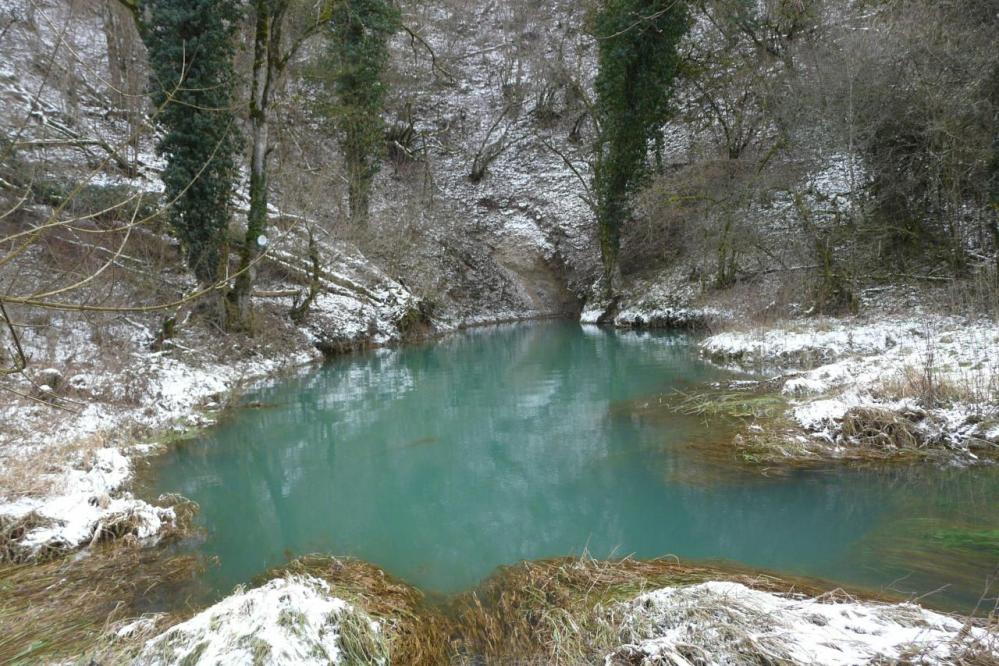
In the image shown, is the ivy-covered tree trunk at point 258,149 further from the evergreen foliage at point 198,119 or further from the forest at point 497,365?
the evergreen foliage at point 198,119

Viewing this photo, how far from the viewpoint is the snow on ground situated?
2.57 metres

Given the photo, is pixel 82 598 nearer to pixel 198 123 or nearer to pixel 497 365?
pixel 198 123

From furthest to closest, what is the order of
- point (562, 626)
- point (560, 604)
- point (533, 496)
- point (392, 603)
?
1. point (533, 496)
2. point (392, 603)
3. point (560, 604)
4. point (562, 626)

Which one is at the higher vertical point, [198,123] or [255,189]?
[198,123]

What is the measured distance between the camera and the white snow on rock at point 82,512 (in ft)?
15.3

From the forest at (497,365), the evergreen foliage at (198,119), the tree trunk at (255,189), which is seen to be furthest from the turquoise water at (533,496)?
the evergreen foliage at (198,119)

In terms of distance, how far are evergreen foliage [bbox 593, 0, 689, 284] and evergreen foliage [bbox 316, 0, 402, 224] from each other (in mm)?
7809

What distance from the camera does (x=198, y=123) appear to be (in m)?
12.0

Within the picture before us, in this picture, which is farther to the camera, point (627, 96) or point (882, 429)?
point (627, 96)

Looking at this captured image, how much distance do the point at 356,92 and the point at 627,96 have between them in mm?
9740

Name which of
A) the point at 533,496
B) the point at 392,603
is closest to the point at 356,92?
the point at 533,496

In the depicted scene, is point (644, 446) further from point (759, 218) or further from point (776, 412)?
point (759, 218)

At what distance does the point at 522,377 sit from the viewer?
13078mm

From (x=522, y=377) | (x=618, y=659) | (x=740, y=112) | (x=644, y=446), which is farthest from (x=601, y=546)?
(x=740, y=112)
